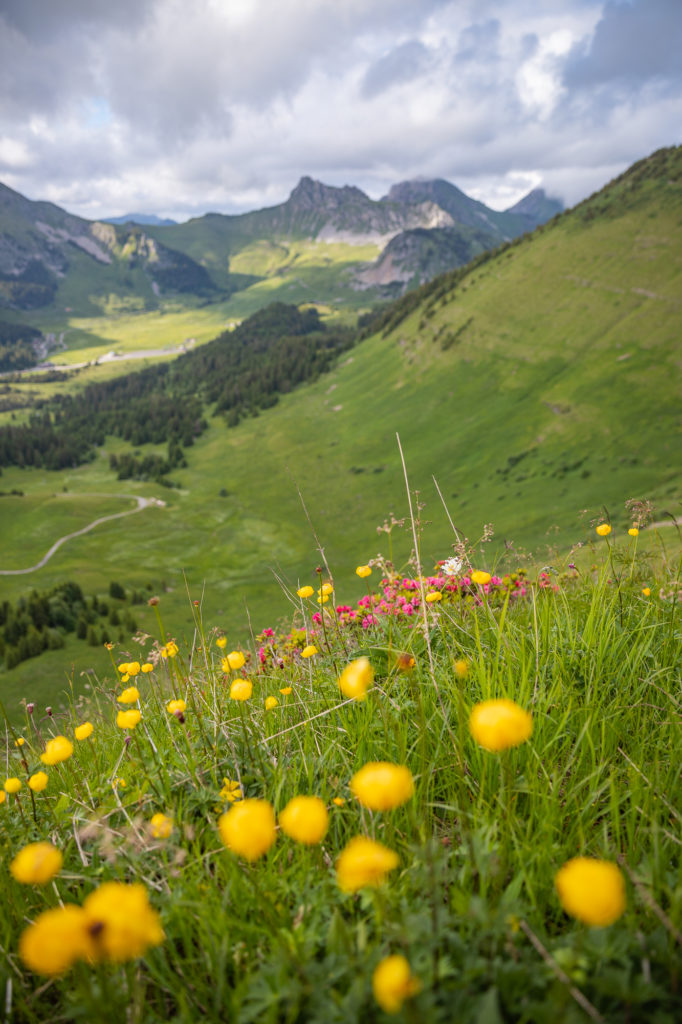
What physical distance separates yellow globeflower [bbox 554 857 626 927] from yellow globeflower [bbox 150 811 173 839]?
1.67 metres

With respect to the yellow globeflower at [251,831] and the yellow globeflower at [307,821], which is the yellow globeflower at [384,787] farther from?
the yellow globeflower at [251,831]

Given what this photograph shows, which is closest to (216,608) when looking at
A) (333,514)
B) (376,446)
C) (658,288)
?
(333,514)

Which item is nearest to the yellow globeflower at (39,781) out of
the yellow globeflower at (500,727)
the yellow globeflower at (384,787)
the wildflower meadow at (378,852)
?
the wildflower meadow at (378,852)

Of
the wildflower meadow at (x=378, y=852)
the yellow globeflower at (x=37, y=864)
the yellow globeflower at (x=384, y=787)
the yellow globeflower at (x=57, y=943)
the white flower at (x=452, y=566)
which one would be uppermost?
the yellow globeflower at (x=384, y=787)

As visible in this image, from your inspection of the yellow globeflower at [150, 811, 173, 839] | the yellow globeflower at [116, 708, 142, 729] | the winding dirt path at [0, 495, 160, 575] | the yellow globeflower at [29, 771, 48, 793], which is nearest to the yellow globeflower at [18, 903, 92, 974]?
the yellow globeflower at [150, 811, 173, 839]

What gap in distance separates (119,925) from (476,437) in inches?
4259

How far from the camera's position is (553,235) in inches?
5123

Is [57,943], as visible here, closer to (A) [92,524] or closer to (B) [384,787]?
(B) [384,787]

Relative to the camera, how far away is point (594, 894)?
1.18m

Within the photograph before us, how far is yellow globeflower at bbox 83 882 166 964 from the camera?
1.23m

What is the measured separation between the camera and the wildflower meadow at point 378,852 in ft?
5.11

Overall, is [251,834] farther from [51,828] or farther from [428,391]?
[428,391]

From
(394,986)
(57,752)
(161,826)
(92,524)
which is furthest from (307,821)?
(92,524)

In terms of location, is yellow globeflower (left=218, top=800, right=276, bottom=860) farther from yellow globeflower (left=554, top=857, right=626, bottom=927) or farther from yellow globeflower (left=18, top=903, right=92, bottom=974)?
yellow globeflower (left=554, top=857, right=626, bottom=927)
